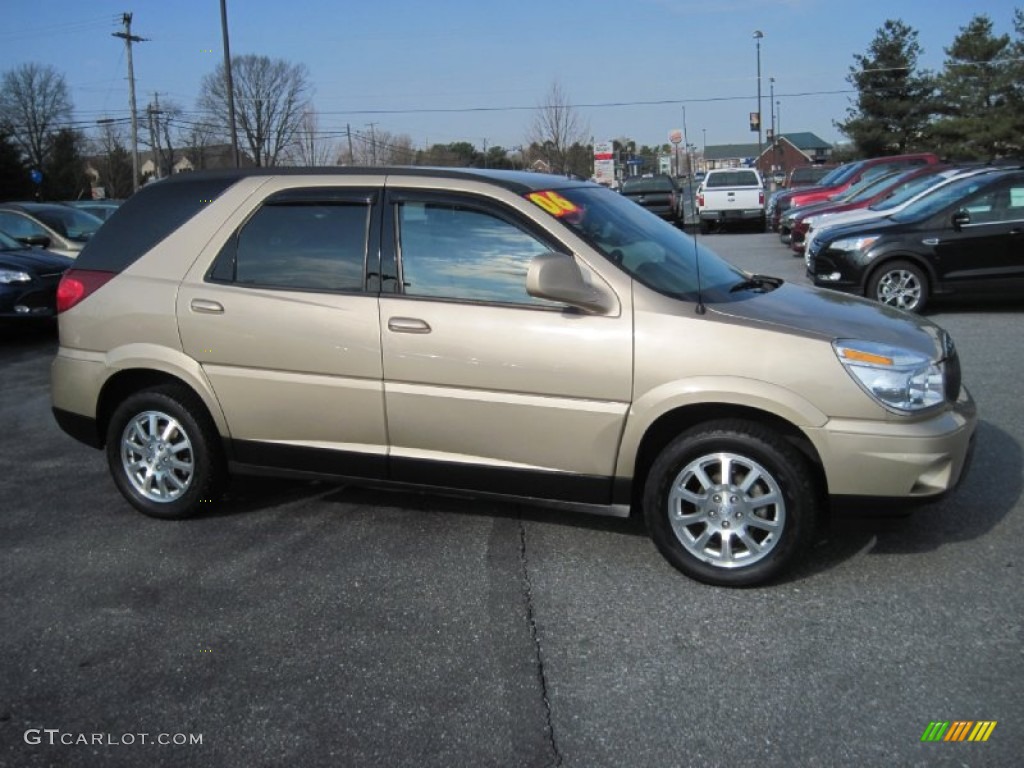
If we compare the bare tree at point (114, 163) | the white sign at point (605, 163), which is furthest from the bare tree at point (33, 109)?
the white sign at point (605, 163)

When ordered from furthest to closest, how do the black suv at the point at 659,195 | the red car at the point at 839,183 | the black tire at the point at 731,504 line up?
the black suv at the point at 659,195, the red car at the point at 839,183, the black tire at the point at 731,504

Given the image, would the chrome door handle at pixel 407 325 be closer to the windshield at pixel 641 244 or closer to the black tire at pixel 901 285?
the windshield at pixel 641 244

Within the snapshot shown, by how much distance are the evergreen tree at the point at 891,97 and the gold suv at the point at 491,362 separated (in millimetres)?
47153

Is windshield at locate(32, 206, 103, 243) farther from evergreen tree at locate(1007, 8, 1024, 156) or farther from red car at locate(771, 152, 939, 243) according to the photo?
evergreen tree at locate(1007, 8, 1024, 156)

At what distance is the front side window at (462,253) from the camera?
411 cm

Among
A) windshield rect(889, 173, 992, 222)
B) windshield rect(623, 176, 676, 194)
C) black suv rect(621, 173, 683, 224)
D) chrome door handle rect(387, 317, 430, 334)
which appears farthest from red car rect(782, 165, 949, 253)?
chrome door handle rect(387, 317, 430, 334)

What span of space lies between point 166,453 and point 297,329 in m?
1.08

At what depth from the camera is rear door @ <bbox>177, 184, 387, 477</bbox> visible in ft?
14.1

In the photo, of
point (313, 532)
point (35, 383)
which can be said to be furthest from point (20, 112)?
point (313, 532)

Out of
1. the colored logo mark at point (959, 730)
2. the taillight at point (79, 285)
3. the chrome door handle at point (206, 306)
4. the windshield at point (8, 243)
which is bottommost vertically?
the colored logo mark at point (959, 730)

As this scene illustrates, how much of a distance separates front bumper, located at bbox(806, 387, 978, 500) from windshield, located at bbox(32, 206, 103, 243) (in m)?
12.3

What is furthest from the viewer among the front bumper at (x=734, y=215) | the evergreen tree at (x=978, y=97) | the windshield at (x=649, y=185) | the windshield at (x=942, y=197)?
the evergreen tree at (x=978, y=97)

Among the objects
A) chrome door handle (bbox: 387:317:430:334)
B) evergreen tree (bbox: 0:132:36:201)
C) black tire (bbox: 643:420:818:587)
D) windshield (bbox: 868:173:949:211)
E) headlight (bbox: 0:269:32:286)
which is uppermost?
evergreen tree (bbox: 0:132:36:201)

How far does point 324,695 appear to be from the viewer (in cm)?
315
